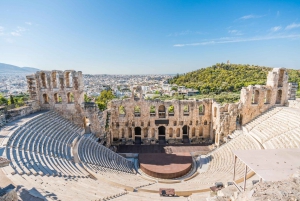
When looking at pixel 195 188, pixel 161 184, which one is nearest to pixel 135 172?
pixel 161 184

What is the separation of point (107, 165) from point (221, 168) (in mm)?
10023

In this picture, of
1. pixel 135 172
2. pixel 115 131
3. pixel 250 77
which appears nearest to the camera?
pixel 135 172

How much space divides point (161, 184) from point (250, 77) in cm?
6735

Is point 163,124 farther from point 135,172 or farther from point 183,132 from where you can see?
point 135,172

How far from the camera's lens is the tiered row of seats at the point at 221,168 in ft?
44.6

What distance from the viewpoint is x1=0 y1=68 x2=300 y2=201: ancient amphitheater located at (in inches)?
423

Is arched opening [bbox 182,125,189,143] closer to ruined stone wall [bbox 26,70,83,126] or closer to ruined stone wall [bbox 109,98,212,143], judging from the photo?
ruined stone wall [bbox 109,98,212,143]

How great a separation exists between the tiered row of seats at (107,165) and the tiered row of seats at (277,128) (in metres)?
11.3

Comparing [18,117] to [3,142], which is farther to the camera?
[18,117]

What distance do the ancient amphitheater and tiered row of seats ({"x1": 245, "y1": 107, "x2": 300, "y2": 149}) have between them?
0.27 feet

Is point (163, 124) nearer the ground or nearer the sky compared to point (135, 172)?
nearer the sky

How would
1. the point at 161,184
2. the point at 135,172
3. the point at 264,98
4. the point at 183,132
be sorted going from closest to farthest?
the point at 161,184, the point at 135,172, the point at 264,98, the point at 183,132

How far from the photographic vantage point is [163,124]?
24797mm

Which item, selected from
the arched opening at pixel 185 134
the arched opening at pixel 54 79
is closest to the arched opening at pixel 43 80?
the arched opening at pixel 54 79
